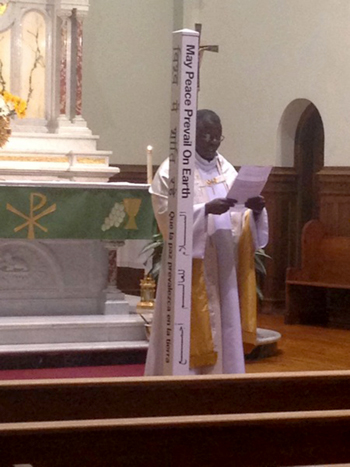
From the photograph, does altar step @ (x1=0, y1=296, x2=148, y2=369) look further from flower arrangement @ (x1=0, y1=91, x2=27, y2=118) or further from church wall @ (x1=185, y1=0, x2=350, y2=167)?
church wall @ (x1=185, y1=0, x2=350, y2=167)

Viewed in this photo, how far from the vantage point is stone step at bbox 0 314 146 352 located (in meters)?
7.11

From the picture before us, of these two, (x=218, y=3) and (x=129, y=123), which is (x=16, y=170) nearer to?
(x=129, y=123)

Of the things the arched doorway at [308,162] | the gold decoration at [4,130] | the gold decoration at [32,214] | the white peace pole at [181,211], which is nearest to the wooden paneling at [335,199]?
the arched doorway at [308,162]

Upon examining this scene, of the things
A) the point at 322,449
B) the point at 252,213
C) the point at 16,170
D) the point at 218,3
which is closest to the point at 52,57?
the point at 16,170

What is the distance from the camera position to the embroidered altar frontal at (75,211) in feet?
23.6

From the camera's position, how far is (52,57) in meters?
8.76

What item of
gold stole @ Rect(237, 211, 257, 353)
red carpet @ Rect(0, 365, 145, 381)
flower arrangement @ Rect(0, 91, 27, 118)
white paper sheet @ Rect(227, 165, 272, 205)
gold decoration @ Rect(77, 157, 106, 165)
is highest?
flower arrangement @ Rect(0, 91, 27, 118)

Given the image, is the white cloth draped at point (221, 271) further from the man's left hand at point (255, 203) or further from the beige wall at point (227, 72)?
the beige wall at point (227, 72)

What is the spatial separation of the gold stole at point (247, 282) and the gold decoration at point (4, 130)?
3311 mm

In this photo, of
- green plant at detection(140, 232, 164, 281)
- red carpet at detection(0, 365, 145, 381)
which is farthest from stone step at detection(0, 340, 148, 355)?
green plant at detection(140, 232, 164, 281)

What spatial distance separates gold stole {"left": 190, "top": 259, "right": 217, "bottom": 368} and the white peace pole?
69cm

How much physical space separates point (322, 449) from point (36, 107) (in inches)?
258

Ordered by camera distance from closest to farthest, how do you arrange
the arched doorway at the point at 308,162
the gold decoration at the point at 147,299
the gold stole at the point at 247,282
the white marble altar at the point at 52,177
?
the gold stole at the point at 247,282, the white marble altar at the point at 52,177, the gold decoration at the point at 147,299, the arched doorway at the point at 308,162

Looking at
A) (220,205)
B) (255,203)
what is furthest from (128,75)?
(220,205)
